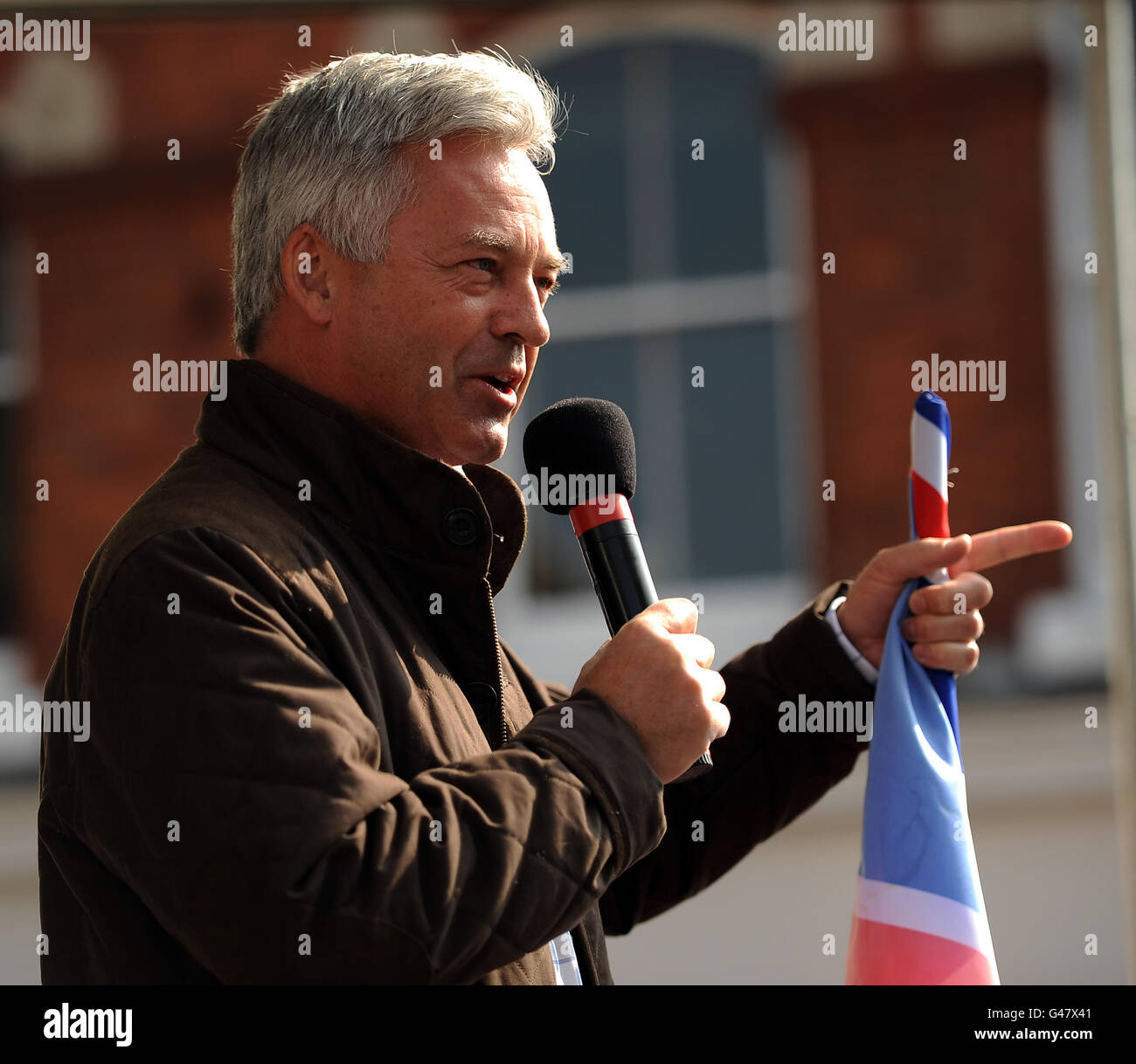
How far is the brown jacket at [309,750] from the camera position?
A: 1.49 metres

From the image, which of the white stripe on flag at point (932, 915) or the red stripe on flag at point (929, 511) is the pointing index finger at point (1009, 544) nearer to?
the red stripe on flag at point (929, 511)

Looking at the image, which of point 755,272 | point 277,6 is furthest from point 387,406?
point 755,272

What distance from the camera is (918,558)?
2207mm

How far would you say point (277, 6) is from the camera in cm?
236

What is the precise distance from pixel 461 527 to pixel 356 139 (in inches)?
22.0

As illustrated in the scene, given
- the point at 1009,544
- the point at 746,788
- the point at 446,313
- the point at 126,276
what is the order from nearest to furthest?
the point at 446,313, the point at 1009,544, the point at 746,788, the point at 126,276

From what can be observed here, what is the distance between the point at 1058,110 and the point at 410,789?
516cm

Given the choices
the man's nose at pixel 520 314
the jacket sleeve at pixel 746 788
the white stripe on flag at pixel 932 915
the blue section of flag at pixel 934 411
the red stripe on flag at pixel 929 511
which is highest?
the man's nose at pixel 520 314

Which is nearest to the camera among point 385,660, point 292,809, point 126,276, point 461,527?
point 292,809

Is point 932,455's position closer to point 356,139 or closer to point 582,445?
point 582,445

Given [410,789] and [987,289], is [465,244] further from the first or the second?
[987,289]

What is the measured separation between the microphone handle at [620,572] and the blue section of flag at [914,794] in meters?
0.34

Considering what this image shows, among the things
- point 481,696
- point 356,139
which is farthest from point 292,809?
point 356,139

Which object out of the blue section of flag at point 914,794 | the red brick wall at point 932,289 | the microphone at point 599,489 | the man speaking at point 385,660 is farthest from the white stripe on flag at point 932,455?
the red brick wall at point 932,289
